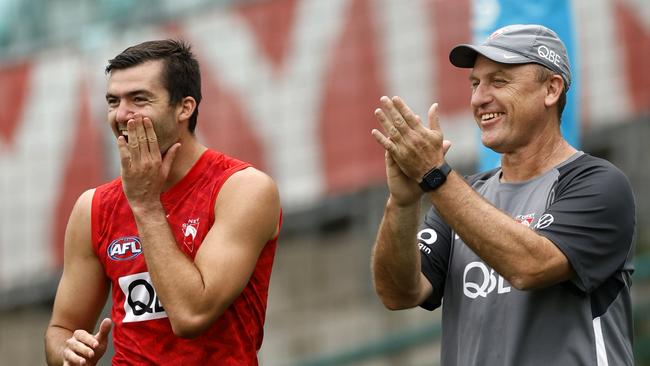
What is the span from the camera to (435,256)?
183 inches

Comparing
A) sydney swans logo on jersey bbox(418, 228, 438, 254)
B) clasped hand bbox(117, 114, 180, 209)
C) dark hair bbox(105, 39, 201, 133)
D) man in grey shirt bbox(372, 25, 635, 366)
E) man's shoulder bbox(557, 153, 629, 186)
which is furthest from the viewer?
dark hair bbox(105, 39, 201, 133)

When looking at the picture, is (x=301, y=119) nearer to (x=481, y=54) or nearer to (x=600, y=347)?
(x=481, y=54)

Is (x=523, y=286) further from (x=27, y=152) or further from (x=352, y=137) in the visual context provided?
(x=27, y=152)

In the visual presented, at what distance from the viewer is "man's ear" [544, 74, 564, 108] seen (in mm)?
4484

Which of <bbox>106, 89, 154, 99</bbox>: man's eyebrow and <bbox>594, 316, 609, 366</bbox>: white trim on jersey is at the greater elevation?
<bbox>106, 89, 154, 99</bbox>: man's eyebrow

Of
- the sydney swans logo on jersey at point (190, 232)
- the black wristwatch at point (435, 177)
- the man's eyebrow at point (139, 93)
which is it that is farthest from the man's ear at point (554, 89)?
the man's eyebrow at point (139, 93)

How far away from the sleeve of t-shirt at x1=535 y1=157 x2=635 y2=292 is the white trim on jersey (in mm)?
133

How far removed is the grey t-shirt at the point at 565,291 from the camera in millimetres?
4207

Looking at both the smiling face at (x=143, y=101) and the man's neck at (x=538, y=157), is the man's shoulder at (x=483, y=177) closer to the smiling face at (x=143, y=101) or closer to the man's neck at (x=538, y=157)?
the man's neck at (x=538, y=157)

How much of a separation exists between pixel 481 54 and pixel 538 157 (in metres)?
0.39

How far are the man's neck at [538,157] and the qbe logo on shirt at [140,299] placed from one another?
50.6 inches

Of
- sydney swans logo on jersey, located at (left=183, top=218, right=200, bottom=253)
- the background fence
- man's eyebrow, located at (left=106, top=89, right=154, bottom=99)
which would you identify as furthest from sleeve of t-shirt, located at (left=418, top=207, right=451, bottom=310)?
the background fence

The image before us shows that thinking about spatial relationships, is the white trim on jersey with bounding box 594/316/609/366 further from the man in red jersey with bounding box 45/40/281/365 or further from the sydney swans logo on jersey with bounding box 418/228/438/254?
the man in red jersey with bounding box 45/40/281/365

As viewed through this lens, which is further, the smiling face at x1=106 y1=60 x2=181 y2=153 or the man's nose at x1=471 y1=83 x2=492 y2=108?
the smiling face at x1=106 y1=60 x2=181 y2=153
